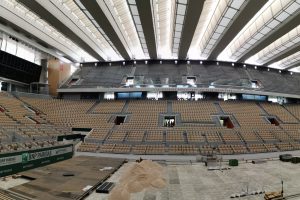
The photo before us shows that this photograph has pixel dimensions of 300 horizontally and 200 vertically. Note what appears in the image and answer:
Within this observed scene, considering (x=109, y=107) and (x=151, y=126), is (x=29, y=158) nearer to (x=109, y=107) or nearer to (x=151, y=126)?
(x=151, y=126)

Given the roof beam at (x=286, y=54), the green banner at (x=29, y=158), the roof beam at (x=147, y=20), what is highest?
the roof beam at (x=147, y=20)

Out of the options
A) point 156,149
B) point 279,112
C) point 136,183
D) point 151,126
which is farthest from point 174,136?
point 279,112

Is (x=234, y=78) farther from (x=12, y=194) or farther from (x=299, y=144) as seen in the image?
(x=12, y=194)

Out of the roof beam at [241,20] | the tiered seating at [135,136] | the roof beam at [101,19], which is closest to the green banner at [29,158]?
the tiered seating at [135,136]

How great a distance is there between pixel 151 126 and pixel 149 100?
8.56m

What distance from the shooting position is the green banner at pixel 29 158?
16531 millimetres

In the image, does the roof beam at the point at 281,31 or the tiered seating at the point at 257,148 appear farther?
the tiered seating at the point at 257,148

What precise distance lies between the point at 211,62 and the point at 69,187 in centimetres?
3679

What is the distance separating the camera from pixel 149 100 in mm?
39562

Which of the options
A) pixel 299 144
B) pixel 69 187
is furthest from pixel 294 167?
pixel 69 187

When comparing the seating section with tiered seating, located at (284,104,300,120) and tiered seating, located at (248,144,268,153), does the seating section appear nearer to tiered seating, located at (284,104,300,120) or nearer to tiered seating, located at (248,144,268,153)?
tiered seating, located at (248,144,268,153)

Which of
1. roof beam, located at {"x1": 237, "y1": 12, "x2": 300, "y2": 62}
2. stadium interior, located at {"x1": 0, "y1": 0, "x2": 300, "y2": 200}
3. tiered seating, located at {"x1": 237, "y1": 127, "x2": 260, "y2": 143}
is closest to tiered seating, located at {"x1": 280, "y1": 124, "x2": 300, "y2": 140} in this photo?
stadium interior, located at {"x1": 0, "y1": 0, "x2": 300, "y2": 200}

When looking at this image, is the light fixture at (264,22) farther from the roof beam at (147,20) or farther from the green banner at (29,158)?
the green banner at (29,158)

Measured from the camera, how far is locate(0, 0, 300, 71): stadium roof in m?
22.8
